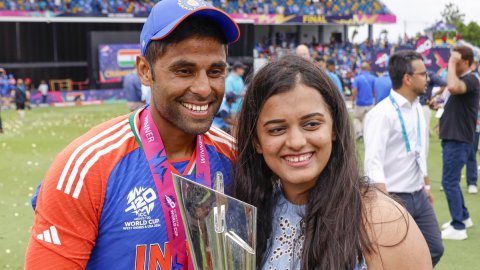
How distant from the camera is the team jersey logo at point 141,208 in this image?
5.96 ft

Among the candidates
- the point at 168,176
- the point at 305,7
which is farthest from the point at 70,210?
the point at 305,7

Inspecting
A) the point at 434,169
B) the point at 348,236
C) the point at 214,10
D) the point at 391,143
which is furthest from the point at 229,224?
the point at 434,169

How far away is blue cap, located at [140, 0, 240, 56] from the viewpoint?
1840 millimetres

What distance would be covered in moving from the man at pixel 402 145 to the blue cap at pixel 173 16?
2.72m

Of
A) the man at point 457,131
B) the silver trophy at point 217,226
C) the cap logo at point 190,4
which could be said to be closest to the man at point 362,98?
the man at point 457,131

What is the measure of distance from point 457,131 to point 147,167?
5.10m

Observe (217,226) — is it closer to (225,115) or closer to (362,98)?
(225,115)

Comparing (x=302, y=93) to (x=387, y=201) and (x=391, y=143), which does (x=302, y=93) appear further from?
(x=391, y=143)

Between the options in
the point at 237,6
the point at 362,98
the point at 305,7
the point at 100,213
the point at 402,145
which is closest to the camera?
the point at 100,213

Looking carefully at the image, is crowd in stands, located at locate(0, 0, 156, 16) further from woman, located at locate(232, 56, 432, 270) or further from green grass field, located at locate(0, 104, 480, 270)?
woman, located at locate(232, 56, 432, 270)

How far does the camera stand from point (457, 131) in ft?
20.8

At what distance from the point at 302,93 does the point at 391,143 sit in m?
2.94

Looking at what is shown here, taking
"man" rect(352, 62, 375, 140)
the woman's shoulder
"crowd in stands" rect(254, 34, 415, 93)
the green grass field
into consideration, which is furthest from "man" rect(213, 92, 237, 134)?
"crowd in stands" rect(254, 34, 415, 93)

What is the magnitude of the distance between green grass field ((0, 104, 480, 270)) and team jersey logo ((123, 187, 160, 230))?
152 inches
